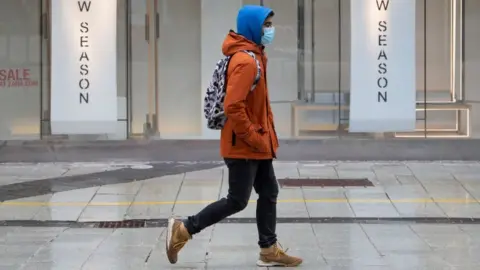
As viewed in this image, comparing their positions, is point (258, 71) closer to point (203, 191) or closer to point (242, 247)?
point (242, 247)

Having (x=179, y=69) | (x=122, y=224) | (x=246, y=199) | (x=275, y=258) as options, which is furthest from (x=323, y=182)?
(x=246, y=199)

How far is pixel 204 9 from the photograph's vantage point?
13.0 metres

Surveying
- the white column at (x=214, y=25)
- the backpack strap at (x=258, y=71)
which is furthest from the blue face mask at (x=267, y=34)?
the white column at (x=214, y=25)

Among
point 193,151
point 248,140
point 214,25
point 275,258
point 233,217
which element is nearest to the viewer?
point 248,140

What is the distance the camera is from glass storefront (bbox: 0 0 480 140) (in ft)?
42.5

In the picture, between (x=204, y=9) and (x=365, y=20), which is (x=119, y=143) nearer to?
(x=204, y=9)

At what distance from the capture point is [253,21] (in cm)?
659

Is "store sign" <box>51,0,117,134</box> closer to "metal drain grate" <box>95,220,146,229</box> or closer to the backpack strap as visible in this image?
"metal drain grate" <box>95,220,146,229</box>

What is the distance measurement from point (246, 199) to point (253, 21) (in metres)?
1.36

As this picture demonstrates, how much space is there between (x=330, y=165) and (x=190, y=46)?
9.41 feet

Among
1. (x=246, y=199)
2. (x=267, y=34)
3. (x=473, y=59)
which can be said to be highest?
(x=473, y=59)

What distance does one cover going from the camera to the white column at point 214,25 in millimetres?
12930

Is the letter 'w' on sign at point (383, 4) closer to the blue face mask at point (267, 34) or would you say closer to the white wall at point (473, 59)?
the white wall at point (473, 59)

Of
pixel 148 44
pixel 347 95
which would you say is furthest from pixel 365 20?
pixel 148 44
